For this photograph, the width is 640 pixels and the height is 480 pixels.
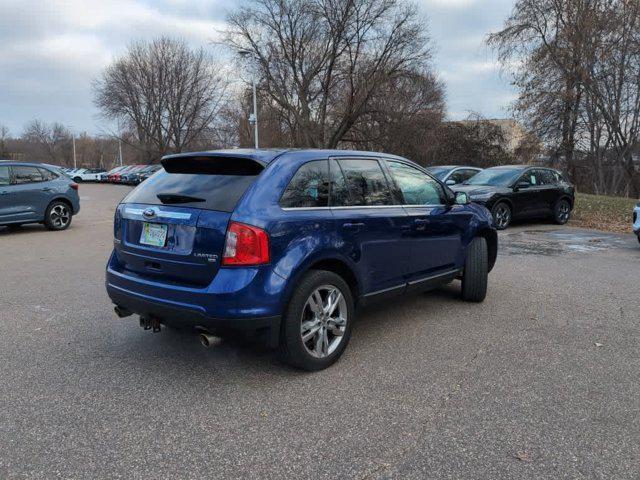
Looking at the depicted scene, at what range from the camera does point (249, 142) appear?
158 ft

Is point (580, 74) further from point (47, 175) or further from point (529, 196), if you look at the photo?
point (47, 175)

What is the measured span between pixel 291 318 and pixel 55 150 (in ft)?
321

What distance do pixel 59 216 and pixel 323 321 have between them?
406 inches

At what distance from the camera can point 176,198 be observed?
378cm

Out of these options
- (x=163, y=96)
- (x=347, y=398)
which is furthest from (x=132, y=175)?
(x=347, y=398)

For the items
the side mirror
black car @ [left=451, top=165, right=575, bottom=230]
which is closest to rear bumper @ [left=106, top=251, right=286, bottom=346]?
the side mirror

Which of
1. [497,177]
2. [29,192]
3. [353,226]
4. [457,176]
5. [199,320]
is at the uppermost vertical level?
[457,176]

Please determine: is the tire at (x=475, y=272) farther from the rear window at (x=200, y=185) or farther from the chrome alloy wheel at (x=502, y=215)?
the chrome alloy wheel at (x=502, y=215)

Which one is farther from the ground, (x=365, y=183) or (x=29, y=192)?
(x=365, y=183)

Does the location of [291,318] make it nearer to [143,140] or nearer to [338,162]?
[338,162]

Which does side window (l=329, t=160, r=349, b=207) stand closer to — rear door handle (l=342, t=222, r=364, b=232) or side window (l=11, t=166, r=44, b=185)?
rear door handle (l=342, t=222, r=364, b=232)

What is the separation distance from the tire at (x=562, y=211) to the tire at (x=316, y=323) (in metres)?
11.6

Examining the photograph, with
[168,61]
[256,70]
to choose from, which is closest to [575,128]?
[256,70]

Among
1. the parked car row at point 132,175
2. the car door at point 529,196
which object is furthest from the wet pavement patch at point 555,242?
the parked car row at point 132,175
